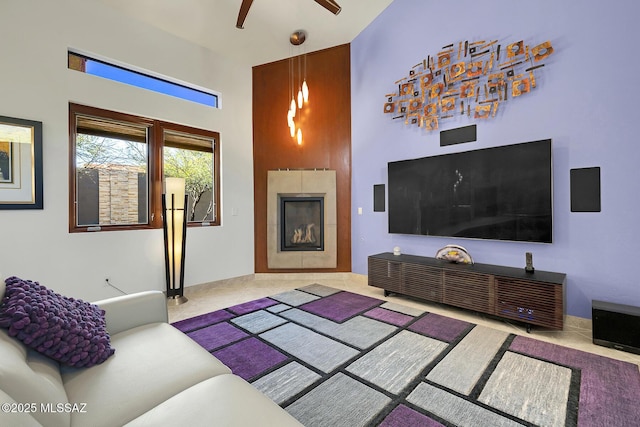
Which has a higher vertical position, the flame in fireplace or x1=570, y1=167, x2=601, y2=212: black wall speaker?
x1=570, y1=167, x2=601, y2=212: black wall speaker

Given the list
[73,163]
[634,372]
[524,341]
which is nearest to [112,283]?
[73,163]

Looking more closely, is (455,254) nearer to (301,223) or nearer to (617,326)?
(617,326)

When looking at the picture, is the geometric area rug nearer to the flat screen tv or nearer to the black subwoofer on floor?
the black subwoofer on floor

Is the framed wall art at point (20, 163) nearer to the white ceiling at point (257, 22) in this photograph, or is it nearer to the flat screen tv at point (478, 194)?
the white ceiling at point (257, 22)

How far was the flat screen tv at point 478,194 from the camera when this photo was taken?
2.81 metres

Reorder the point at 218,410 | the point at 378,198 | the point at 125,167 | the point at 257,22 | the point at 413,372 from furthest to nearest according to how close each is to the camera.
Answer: the point at 378,198
the point at 257,22
the point at 125,167
the point at 413,372
the point at 218,410

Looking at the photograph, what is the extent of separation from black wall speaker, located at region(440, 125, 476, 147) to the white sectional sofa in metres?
3.36

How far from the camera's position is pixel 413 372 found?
6.45 ft

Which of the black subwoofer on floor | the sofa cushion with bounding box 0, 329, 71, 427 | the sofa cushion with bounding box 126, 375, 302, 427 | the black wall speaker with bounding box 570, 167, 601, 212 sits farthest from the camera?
the black wall speaker with bounding box 570, 167, 601, 212

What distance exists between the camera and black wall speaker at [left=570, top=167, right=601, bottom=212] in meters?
2.58

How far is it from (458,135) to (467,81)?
598 millimetres

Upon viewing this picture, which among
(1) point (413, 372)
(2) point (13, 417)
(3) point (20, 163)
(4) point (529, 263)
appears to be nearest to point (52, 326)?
(2) point (13, 417)

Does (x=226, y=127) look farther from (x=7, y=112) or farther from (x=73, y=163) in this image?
(x=7, y=112)

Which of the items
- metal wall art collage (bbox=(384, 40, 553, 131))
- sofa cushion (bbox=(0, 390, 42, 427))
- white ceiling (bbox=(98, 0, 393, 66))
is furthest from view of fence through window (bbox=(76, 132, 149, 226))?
metal wall art collage (bbox=(384, 40, 553, 131))
